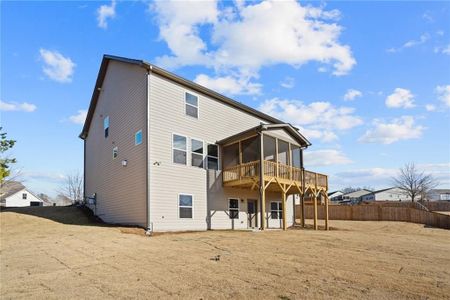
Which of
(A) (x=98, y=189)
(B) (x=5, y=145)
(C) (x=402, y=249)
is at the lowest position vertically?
(C) (x=402, y=249)

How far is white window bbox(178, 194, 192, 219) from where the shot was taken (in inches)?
631

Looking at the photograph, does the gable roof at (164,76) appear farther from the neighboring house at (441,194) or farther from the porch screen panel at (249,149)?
the neighboring house at (441,194)

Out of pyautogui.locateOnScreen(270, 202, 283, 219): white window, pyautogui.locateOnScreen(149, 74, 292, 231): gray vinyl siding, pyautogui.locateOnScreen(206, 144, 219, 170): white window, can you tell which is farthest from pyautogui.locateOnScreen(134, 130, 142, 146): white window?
pyautogui.locateOnScreen(270, 202, 283, 219): white window

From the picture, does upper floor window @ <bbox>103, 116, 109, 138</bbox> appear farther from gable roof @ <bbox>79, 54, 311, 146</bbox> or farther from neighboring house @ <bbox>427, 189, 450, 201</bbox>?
neighboring house @ <bbox>427, 189, 450, 201</bbox>

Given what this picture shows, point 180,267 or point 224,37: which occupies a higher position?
point 224,37

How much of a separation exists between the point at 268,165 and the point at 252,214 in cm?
433

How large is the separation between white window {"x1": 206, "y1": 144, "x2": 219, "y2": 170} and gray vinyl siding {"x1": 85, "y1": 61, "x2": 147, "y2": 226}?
12.9ft

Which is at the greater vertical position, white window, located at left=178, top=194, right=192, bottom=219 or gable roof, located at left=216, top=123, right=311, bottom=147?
gable roof, located at left=216, top=123, right=311, bottom=147

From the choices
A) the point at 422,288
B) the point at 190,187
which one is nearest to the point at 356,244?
the point at 422,288

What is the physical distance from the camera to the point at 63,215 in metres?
19.2

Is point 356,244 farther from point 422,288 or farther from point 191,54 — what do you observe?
point 191,54

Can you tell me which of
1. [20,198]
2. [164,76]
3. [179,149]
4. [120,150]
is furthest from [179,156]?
[20,198]

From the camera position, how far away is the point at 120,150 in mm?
18031

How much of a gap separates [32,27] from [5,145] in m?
9.73
